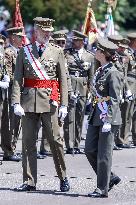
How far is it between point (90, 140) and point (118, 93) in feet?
2.12

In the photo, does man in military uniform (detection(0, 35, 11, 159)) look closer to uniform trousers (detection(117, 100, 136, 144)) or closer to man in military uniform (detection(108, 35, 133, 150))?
man in military uniform (detection(108, 35, 133, 150))

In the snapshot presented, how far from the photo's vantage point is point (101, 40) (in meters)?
11.9

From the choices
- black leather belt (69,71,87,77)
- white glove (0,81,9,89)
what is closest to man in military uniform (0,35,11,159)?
white glove (0,81,9,89)

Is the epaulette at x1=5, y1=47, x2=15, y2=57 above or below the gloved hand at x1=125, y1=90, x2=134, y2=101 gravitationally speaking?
above

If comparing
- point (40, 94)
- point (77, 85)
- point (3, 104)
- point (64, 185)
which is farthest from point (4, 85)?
point (64, 185)

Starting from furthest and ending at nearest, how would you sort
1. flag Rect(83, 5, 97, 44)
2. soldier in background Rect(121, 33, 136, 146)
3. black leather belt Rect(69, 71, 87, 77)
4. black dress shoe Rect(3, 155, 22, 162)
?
flag Rect(83, 5, 97, 44), soldier in background Rect(121, 33, 136, 146), black leather belt Rect(69, 71, 87, 77), black dress shoe Rect(3, 155, 22, 162)

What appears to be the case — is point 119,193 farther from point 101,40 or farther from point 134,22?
point 134,22

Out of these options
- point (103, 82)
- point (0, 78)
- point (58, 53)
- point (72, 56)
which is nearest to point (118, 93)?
point (103, 82)

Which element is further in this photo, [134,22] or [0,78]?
[134,22]

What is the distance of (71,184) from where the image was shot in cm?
1259

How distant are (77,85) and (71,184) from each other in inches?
155

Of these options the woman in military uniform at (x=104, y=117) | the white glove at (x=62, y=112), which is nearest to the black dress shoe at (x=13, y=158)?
the white glove at (x=62, y=112)

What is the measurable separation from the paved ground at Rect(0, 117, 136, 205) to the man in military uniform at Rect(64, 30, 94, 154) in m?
0.71

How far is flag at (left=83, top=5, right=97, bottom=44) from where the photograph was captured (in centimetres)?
1944
